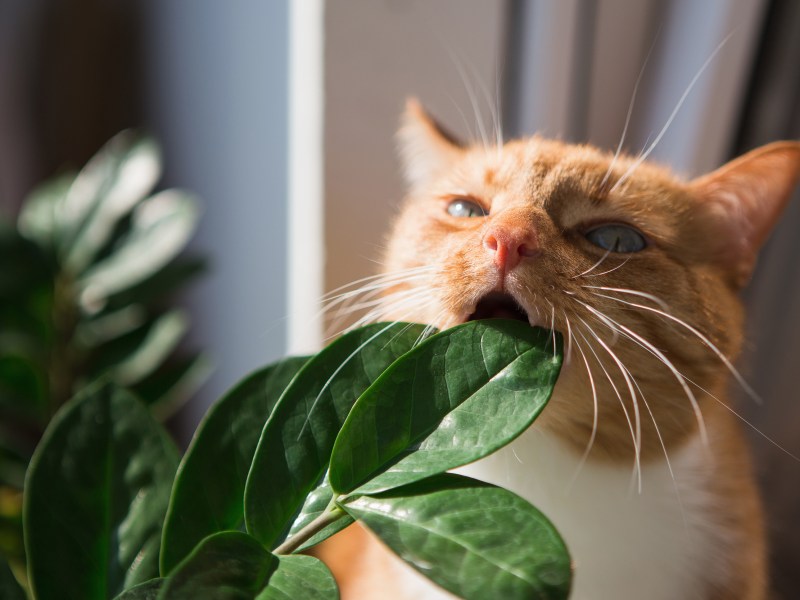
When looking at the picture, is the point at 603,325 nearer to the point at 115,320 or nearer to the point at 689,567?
the point at 689,567

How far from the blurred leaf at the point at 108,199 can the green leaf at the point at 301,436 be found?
0.73m

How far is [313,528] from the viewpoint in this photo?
0.48 metres

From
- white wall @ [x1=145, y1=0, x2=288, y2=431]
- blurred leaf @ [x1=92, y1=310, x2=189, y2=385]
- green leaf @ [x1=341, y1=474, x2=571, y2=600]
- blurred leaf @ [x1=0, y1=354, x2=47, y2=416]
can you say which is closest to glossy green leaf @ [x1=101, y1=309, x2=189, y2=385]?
blurred leaf @ [x1=92, y1=310, x2=189, y2=385]

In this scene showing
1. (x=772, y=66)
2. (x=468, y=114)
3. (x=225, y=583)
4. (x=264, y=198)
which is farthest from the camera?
(x=264, y=198)

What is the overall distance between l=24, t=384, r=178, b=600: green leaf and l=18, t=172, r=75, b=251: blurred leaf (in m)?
0.64

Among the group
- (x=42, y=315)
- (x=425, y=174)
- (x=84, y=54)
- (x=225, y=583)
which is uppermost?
(x=84, y=54)

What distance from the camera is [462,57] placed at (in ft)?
3.51

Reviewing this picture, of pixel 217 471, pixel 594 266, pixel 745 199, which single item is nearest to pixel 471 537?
pixel 217 471

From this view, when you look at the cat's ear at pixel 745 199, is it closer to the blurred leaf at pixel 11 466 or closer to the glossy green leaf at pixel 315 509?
the glossy green leaf at pixel 315 509

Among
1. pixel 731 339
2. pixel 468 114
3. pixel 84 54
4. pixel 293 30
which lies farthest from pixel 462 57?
pixel 84 54

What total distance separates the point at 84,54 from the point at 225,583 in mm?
1899

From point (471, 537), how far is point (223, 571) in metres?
0.16

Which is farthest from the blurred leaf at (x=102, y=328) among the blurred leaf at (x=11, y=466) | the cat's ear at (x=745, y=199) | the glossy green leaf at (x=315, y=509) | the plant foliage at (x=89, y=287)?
the cat's ear at (x=745, y=199)

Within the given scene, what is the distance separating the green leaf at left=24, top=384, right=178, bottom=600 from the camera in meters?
0.55
